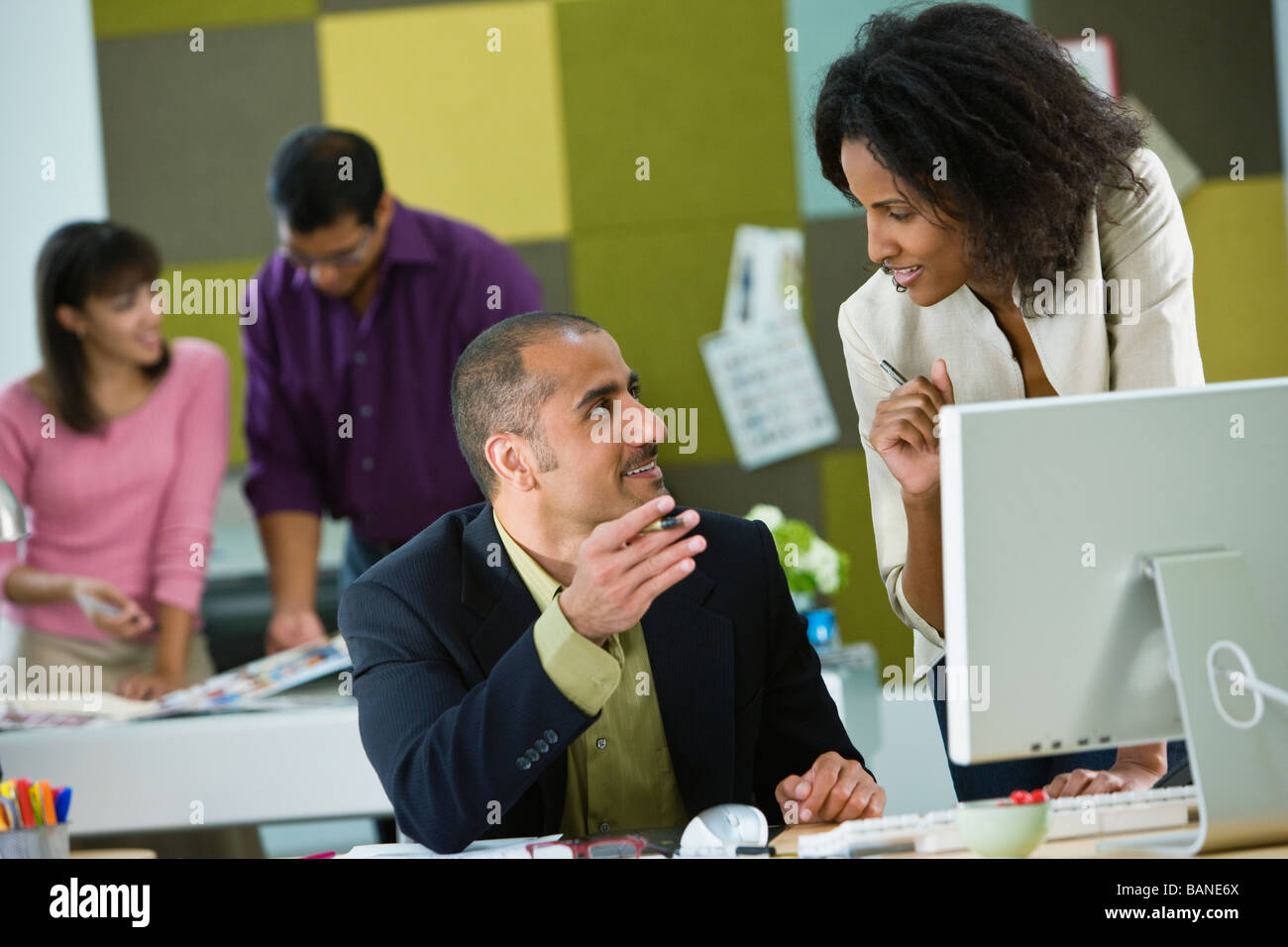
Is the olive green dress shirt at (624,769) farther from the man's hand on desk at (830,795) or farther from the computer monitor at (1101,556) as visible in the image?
the computer monitor at (1101,556)

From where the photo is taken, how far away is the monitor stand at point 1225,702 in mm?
1292

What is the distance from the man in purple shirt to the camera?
3.73 meters

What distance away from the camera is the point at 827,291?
4.41 metres

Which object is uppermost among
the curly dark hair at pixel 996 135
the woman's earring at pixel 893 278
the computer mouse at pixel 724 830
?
the curly dark hair at pixel 996 135

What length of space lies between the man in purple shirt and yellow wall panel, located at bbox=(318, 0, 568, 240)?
64 cm

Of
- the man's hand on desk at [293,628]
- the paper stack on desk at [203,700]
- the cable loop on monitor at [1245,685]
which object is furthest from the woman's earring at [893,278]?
the man's hand on desk at [293,628]

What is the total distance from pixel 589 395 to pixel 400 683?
46 cm

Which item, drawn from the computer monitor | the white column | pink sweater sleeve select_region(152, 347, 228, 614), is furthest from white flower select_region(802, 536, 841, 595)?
the white column

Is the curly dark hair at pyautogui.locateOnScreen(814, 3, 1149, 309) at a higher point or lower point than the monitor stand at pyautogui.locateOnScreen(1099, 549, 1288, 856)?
higher

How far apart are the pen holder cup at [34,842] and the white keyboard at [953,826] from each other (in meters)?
0.95

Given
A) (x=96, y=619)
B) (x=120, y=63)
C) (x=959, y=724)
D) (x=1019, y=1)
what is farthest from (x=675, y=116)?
(x=959, y=724)

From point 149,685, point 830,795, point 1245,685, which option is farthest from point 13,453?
point 1245,685

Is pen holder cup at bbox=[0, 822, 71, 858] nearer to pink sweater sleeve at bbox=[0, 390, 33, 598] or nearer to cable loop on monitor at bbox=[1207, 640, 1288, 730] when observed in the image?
cable loop on monitor at bbox=[1207, 640, 1288, 730]

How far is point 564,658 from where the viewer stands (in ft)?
4.89
